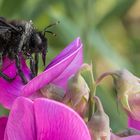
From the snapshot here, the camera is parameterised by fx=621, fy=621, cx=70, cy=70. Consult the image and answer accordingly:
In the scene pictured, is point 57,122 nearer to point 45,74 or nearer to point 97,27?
point 45,74

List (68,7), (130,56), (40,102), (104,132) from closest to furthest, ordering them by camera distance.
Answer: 1. (40,102)
2. (104,132)
3. (68,7)
4. (130,56)

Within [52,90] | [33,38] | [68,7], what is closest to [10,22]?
[33,38]

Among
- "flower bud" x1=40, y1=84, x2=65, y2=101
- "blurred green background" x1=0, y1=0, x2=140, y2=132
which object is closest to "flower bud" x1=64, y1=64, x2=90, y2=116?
"flower bud" x1=40, y1=84, x2=65, y2=101

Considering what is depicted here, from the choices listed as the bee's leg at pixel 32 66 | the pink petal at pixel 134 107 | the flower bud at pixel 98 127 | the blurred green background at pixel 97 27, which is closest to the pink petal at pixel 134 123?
the pink petal at pixel 134 107

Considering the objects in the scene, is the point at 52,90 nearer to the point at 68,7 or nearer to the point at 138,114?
the point at 138,114

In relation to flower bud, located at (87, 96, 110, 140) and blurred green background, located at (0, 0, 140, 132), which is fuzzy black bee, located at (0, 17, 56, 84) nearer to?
flower bud, located at (87, 96, 110, 140)

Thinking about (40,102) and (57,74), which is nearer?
(40,102)
